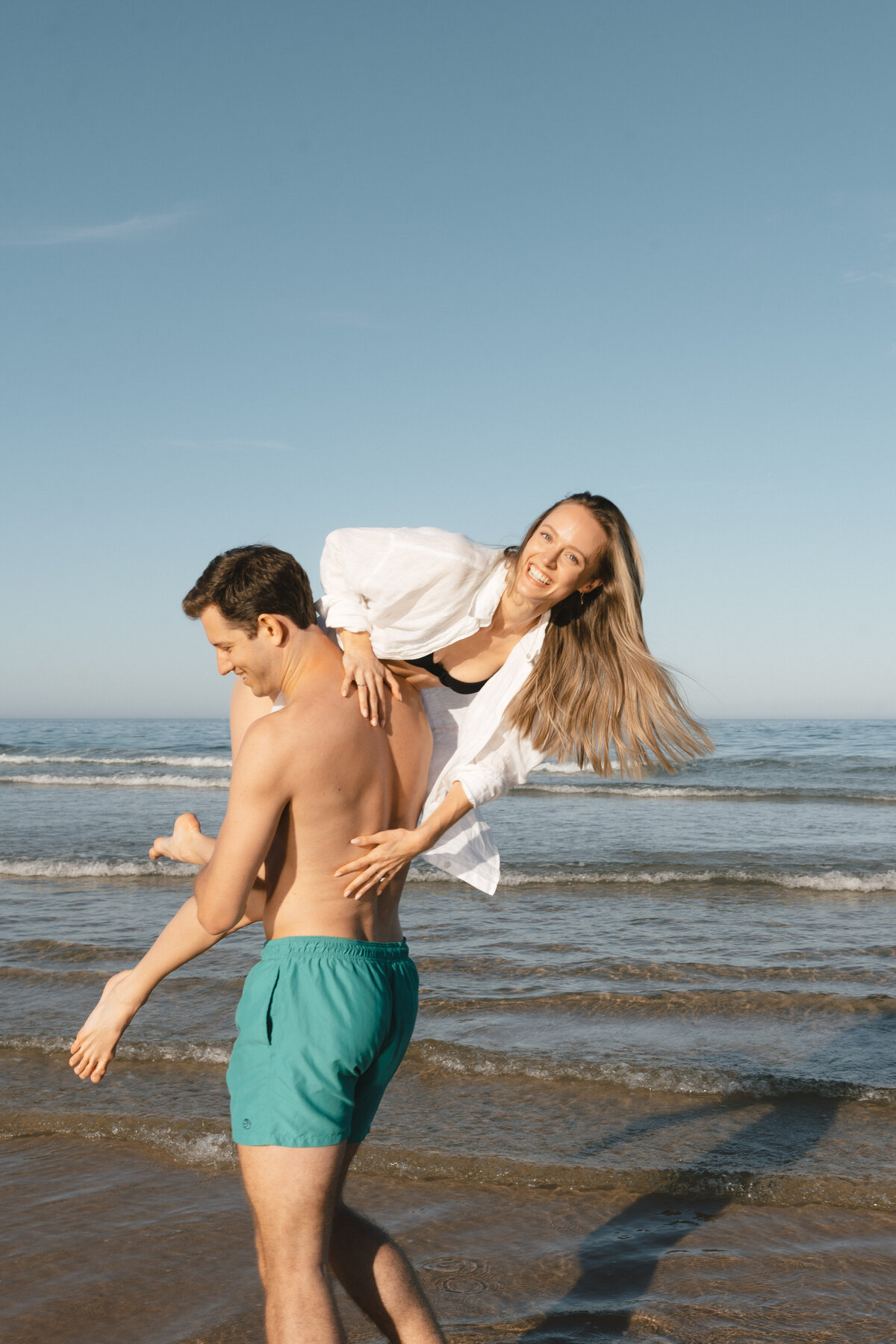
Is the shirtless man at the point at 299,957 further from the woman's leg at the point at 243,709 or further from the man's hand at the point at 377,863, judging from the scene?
the woman's leg at the point at 243,709

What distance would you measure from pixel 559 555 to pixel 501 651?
428 mm

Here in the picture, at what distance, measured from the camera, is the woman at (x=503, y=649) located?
9.53ft

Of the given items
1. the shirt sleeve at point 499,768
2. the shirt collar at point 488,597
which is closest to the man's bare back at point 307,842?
the shirt sleeve at point 499,768

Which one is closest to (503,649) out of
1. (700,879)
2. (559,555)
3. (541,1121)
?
(559,555)

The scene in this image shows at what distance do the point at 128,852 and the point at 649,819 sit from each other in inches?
296

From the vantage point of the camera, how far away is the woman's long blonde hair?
3.13m

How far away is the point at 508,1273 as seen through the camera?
3473mm

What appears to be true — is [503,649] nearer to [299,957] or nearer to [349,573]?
[349,573]

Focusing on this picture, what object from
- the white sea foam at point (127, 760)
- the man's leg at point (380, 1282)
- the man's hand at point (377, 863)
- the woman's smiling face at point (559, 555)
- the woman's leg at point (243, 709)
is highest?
the woman's smiling face at point (559, 555)

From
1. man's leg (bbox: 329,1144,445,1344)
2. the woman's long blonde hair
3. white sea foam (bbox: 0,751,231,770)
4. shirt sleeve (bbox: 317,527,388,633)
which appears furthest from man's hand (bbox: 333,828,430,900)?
white sea foam (bbox: 0,751,231,770)

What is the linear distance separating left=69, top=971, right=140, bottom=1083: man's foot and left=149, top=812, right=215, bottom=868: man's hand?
32 cm

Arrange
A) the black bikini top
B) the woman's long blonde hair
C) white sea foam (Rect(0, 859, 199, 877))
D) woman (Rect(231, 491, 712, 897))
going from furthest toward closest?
white sea foam (Rect(0, 859, 199, 877)) → the woman's long blonde hair → the black bikini top → woman (Rect(231, 491, 712, 897))

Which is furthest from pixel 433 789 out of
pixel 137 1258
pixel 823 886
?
pixel 823 886

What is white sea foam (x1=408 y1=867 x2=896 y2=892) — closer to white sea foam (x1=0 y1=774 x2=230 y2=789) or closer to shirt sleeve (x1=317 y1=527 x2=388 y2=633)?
shirt sleeve (x1=317 y1=527 x2=388 y2=633)
